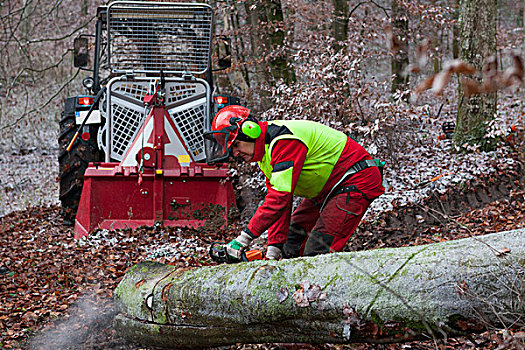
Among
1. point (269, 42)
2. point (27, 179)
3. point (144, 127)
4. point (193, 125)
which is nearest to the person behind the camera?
point (144, 127)

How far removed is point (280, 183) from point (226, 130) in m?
0.61

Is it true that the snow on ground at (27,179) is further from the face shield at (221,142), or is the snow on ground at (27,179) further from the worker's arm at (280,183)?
the worker's arm at (280,183)

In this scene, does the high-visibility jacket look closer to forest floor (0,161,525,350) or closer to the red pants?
the red pants

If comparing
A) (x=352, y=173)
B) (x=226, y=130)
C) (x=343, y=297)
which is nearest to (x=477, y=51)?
Answer: (x=352, y=173)

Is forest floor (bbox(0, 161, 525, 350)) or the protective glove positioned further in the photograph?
forest floor (bbox(0, 161, 525, 350))

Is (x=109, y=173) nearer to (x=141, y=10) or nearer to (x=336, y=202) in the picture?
(x=141, y=10)

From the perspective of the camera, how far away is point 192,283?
131 inches

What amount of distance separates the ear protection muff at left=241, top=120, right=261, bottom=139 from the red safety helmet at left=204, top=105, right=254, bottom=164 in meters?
0.04

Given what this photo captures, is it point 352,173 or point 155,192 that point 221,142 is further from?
point 155,192

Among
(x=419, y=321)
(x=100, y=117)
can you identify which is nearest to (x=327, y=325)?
(x=419, y=321)

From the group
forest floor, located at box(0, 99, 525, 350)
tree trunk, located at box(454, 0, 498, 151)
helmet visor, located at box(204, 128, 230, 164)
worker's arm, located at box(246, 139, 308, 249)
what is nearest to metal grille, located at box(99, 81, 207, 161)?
forest floor, located at box(0, 99, 525, 350)

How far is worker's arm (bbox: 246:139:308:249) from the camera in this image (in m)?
3.82

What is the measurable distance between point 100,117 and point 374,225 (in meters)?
4.09

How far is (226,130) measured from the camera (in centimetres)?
406
